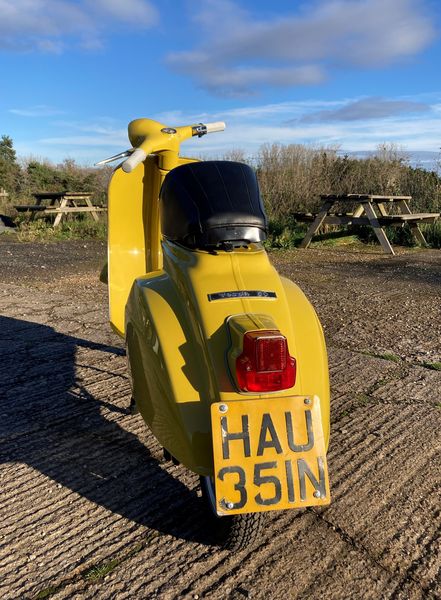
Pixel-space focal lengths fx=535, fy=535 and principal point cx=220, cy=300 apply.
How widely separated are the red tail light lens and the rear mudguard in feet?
0.14

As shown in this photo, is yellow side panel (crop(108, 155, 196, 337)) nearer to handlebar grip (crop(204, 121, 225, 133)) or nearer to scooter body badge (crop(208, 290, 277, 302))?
handlebar grip (crop(204, 121, 225, 133))

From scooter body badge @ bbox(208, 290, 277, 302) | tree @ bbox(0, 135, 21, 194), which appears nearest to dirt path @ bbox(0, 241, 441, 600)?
scooter body badge @ bbox(208, 290, 277, 302)

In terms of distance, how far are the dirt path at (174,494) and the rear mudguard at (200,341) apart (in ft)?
1.22

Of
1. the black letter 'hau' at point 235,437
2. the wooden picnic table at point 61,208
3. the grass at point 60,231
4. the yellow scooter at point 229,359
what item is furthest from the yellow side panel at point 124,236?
the wooden picnic table at point 61,208

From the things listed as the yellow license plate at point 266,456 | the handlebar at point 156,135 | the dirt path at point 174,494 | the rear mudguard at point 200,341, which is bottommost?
the dirt path at point 174,494

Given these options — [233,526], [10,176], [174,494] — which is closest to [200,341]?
[233,526]

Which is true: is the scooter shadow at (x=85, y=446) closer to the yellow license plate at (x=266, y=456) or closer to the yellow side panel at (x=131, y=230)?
the yellow license plate at (x=266, y=456)

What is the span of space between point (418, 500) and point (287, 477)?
2.67 feet

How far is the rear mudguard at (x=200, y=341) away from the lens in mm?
1516

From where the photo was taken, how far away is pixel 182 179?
197 centimetres

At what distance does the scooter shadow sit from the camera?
194cm

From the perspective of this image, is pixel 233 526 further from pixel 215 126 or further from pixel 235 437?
pixel 215 126

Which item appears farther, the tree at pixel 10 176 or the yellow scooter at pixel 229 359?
the tree at pixel 10 176

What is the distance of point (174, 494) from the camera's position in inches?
79.9
